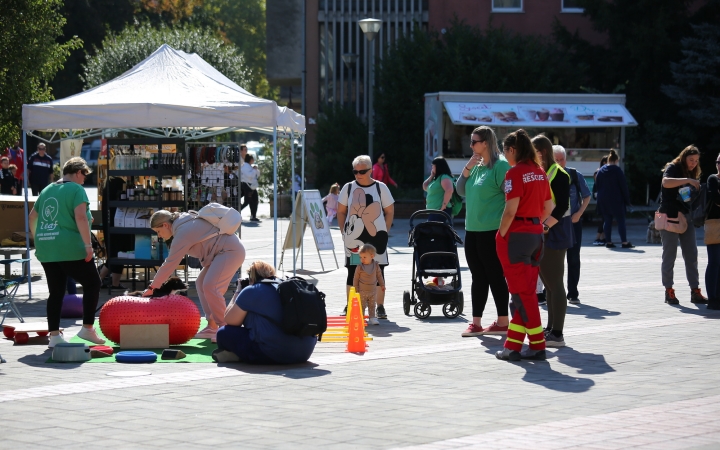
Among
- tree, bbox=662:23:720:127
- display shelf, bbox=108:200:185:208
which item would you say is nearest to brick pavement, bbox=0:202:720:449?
display shelf, bbox=108:200:185:208

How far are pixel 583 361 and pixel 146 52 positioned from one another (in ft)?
102

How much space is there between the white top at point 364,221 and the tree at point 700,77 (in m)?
21.3

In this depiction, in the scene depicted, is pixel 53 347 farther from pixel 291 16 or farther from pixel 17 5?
pixel 291 16

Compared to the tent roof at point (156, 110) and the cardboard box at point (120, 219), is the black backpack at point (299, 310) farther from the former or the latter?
the cardboard box at point (120, 219)

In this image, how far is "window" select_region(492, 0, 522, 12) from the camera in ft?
125

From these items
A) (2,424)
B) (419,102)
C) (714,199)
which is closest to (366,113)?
(419,102)

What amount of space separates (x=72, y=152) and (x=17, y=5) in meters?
3.04

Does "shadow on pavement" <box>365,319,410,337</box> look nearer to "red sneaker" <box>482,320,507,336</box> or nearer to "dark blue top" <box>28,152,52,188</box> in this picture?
"red sneaker" <box>482,320,507,336</box>

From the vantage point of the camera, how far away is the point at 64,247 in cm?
977

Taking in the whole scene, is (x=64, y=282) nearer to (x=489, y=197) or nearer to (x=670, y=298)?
(x=489, y=197)

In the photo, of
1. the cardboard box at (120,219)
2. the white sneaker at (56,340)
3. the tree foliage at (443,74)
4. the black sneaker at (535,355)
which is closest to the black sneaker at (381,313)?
the black sneaker at (535,355)

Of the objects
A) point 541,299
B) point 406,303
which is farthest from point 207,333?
point 541,299

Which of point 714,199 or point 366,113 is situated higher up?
point 366,113

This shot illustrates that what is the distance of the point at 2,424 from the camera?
6.58 metres
